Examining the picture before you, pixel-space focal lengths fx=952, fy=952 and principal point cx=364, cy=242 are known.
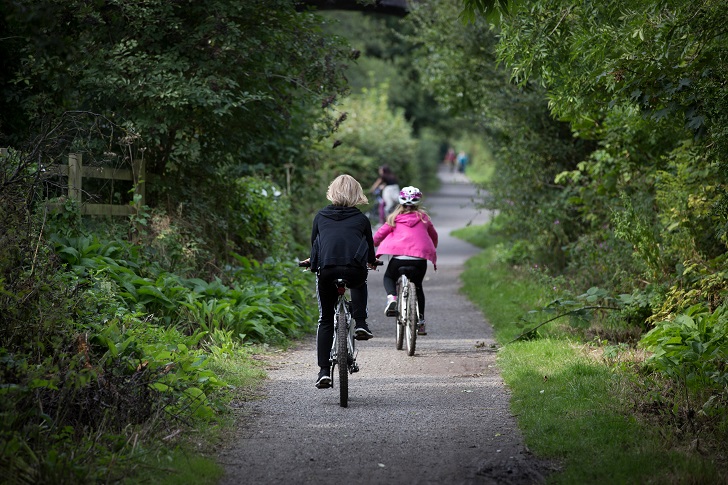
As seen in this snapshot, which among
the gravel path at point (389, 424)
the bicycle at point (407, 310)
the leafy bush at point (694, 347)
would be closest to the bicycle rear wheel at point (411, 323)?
the bicycle at point (407, 310)

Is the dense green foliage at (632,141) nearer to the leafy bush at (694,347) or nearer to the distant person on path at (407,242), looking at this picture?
the leafy bush at (694,347)

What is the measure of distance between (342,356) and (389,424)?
0.85 meters

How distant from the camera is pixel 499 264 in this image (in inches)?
745

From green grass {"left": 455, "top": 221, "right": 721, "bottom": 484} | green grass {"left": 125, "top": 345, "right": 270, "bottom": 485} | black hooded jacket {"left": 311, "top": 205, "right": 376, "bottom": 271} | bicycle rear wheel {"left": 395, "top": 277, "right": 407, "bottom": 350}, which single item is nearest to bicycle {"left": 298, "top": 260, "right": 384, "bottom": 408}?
black hooded jacket {"left": 311, "top": 205, "right": 376, "bottom": 271}

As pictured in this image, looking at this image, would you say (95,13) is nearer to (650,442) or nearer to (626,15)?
(626,15)

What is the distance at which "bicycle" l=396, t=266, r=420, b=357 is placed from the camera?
34.7ft

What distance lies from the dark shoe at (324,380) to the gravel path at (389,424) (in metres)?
0.14

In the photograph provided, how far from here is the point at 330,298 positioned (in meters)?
8.30

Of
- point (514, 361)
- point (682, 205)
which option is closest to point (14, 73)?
point (514, 361)

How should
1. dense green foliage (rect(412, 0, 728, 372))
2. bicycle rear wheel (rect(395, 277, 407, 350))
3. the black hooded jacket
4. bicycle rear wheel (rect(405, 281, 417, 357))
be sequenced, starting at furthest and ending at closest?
bicycle rear wheel (rect(395, 277, 407, 350)), bicycle rear wheel (rect(405, 281, 417, 357)), dense green foliage (rect(412, 0, 728, 372)), the black hooded jacket

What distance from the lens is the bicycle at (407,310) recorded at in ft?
34.7

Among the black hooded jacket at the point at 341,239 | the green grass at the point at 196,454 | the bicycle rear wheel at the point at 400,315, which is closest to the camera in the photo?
the green grass at the point at 196,454

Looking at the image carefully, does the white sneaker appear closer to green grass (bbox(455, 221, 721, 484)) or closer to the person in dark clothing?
green grass (bbox(455, 221, 721, 484))

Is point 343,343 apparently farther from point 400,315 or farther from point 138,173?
point 138,173
